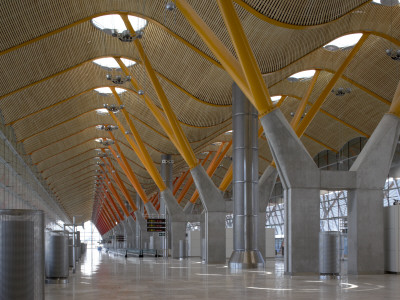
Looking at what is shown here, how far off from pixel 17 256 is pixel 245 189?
2028 cm

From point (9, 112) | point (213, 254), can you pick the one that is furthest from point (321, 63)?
point (9, 112)

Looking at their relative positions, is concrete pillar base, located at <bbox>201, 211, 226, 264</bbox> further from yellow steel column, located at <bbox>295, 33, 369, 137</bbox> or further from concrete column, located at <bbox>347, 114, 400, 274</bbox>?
concrete column, located at <bbox>347, 114, 400, 274</bbox>

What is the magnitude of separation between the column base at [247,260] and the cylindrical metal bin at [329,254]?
25.2 ft

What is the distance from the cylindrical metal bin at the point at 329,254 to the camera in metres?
19.4

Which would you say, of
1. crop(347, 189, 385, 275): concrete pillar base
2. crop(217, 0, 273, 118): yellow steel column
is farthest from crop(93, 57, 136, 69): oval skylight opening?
crop(347, 189, 385, 275): concrete pillar base

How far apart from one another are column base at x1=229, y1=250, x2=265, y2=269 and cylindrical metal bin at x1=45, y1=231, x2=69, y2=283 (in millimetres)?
10652

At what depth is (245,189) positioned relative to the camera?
90.4 feet

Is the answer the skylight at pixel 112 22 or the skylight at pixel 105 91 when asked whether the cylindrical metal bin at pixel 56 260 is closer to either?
the skylight at pixel 112 22

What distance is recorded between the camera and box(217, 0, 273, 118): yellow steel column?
19.1m

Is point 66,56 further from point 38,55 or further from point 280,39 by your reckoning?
point 280,39

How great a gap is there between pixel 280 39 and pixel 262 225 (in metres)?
12.8

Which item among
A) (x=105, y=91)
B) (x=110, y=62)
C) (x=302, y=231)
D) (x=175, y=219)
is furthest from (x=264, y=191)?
(x=105, y=91)

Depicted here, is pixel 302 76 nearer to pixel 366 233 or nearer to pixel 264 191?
pixel 264 191

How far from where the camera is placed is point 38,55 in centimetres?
2941
